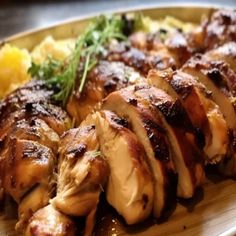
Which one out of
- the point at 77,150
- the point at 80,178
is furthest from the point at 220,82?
the point at 80,178

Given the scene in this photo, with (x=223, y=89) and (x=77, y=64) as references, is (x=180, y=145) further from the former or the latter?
(x=77, y=64)

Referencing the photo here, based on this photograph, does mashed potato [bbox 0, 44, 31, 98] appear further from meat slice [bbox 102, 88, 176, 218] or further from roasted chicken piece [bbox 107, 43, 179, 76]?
meat slice [bbox 102, 88, 176, 218]

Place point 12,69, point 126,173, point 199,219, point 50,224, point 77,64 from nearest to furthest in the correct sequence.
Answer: point 50,224 < point 126,173 < point 199,219 < point 77,64 < point 12,69

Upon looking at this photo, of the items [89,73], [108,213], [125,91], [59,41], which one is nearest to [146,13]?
[59,41]

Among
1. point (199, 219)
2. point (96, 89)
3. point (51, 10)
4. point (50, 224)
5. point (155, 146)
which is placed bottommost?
point (199, 219)

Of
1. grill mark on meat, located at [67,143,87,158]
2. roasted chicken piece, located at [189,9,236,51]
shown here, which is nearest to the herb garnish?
roasted chicken piece, located at [189,9,236,51]

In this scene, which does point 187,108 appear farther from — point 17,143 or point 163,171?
point 17,143
